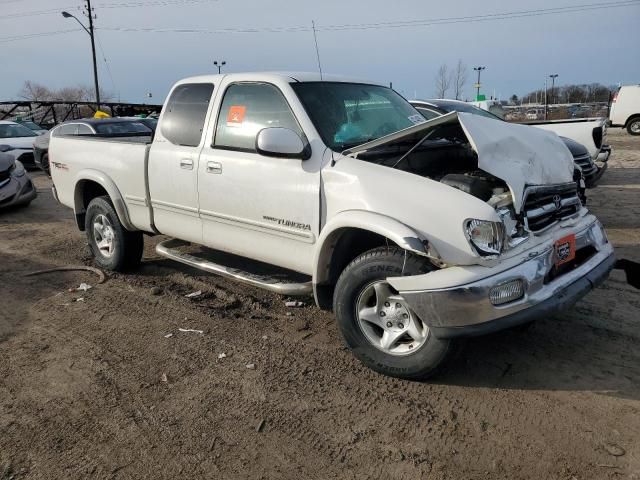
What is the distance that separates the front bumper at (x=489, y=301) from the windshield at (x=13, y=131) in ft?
54.2

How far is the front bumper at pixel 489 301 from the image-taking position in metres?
2.91

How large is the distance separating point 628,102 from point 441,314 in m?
22.1

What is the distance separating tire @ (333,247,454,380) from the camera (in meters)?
3.19

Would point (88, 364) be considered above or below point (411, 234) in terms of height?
below

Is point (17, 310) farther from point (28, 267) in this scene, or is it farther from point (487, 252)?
point (487, 252)

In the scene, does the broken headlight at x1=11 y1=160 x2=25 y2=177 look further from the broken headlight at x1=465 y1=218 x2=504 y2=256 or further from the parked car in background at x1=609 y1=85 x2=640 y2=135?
the parked car in background at x1=609 y1=85 x2=640 y2=135

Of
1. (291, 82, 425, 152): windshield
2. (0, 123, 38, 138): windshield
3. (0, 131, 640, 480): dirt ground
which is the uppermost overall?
(291, 82, 425, 152): windshield

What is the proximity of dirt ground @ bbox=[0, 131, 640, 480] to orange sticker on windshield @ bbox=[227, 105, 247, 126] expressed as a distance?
1664 mm

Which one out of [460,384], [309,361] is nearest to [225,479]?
[309,361]

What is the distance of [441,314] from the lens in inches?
117

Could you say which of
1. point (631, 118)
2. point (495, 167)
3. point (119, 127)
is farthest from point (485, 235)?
point (631, 118)

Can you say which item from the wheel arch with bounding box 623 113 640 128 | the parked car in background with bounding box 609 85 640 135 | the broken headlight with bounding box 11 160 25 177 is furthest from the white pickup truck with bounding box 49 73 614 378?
the wheel arch with bounding box 623 113 640 128

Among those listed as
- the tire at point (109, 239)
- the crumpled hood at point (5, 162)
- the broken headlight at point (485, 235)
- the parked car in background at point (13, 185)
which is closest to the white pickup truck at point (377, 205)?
the broken headlight at point (485, 235)

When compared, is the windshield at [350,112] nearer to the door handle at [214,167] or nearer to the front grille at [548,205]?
the door handle at [214,167]
